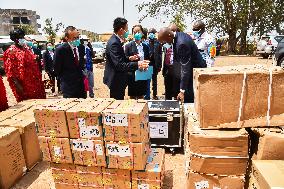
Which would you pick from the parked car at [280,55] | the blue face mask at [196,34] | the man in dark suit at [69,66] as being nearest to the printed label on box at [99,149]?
the man in dark suit at [69,66]

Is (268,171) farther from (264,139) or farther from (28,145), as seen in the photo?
(28,145)

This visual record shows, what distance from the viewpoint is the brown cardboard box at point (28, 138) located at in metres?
4.01

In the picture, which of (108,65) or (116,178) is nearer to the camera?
(116,178)

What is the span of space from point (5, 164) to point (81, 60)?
2.27 metres

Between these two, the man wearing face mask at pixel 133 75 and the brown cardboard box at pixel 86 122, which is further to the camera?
the man wearing face mask at pixel 133 75

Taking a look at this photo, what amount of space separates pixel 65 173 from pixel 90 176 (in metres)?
0.32

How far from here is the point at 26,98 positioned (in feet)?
17.2

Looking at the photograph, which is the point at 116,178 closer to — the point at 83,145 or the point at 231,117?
the point at 83,145

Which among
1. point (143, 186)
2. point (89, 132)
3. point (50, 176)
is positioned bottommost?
point (50, 176)

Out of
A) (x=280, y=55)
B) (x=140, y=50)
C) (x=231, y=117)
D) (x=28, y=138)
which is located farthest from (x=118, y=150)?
(x=280, y=55)

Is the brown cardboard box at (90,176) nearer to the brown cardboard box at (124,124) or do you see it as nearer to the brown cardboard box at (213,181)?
the brown cardboard box at (124,124)

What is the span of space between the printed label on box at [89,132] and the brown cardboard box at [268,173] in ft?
5.49

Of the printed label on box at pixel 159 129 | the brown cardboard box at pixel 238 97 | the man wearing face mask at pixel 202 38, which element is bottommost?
the printed label on box at pixel 159 129

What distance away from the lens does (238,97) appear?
3.04 m
